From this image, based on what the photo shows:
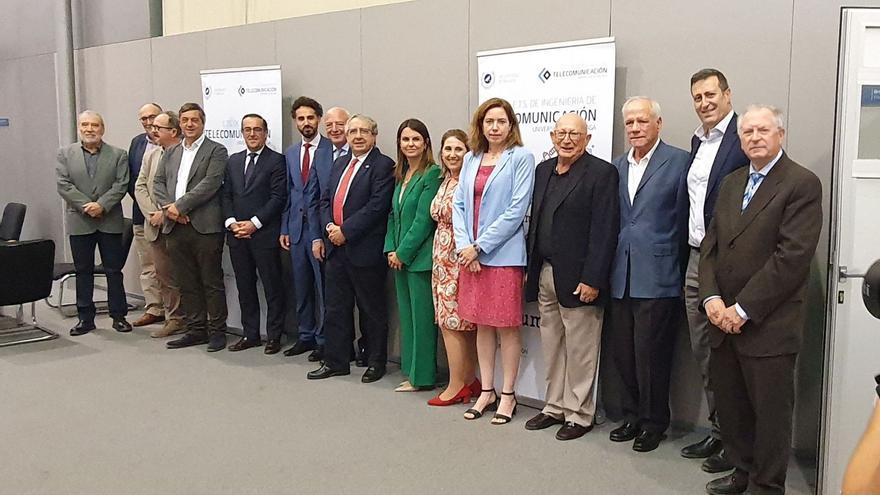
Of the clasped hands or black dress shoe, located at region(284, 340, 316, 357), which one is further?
black dress shoe, located at region(284, 340, 316, 357)

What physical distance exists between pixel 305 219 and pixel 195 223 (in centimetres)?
90

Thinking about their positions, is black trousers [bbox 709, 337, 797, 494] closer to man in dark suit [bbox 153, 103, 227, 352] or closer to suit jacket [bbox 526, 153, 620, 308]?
suit jacket [bbox 526, 153, 620, 308]

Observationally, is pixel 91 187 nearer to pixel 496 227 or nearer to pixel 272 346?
pixel 272 346

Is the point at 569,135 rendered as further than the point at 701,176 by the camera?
Yes

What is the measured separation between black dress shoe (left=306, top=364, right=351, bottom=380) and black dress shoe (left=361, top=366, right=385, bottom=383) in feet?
0.53

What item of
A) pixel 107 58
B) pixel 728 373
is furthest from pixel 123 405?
pixel 107 58

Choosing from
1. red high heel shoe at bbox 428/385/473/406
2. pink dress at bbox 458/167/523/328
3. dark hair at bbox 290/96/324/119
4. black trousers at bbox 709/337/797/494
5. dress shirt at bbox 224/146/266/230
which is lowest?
red high heel shoe at bbox 428/385/473/406

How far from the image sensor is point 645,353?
3590 mm

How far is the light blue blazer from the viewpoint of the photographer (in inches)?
152

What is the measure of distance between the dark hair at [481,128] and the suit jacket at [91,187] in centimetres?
324

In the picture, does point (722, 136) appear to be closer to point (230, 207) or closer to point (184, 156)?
point (230, 207)

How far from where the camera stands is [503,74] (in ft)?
14.0

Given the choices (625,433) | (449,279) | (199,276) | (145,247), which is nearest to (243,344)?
(199,276)

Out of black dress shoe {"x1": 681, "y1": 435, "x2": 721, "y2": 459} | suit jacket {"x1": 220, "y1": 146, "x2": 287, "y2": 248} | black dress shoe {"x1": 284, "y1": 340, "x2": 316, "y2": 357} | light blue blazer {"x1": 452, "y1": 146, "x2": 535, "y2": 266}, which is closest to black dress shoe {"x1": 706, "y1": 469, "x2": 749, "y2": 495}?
black dress shoe {"x1": 681, "y1": 435, "x2": 721, "y2": 459}
